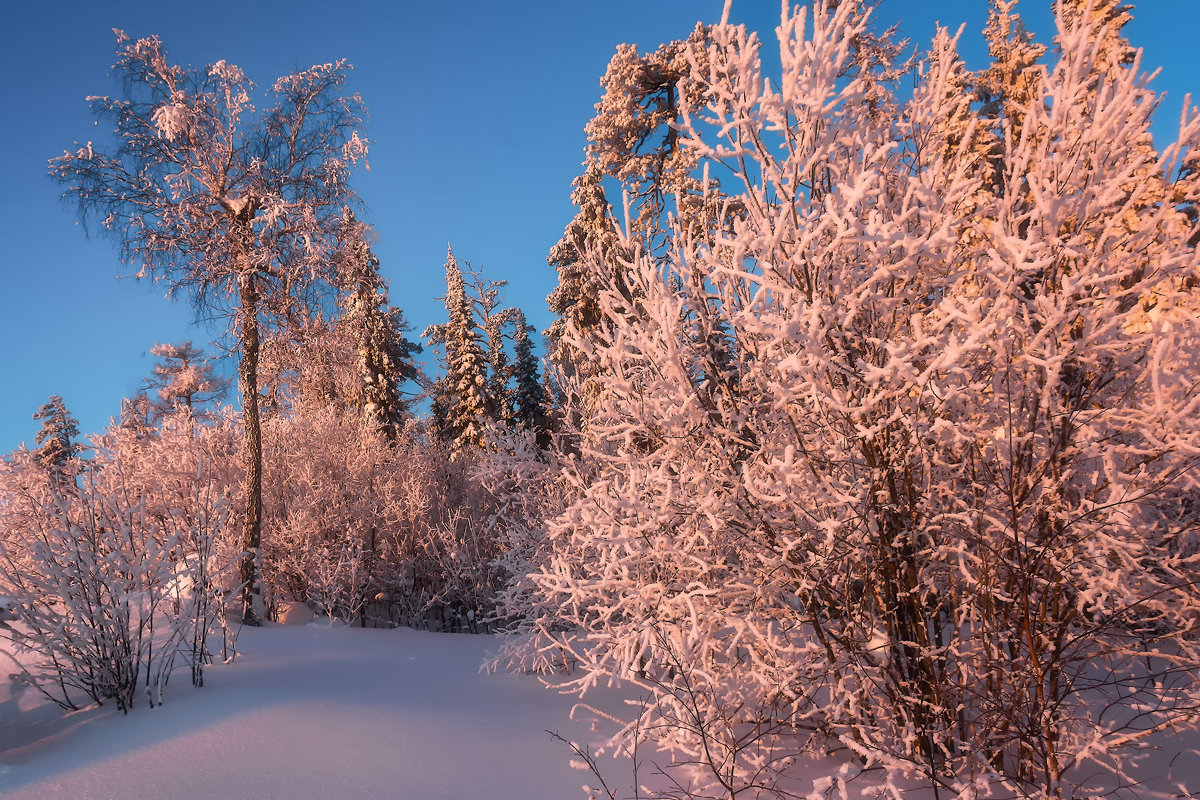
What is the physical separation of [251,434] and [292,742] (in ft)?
26.2

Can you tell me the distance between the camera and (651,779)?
463cm

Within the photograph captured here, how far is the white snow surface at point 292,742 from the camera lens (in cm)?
386

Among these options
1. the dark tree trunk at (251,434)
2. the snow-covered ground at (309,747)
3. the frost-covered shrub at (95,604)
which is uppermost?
the dark tree trunk at (251,434)

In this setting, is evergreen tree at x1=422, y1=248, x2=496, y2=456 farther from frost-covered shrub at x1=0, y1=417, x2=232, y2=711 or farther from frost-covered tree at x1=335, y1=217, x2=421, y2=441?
frost-covered shrub at x1=0, y1=417, x2=232, y2=711

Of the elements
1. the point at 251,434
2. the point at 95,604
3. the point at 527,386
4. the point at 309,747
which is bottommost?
the point at 309,747

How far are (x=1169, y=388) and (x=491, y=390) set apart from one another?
25.3m

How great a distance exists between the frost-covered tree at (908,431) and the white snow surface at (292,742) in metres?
1.23

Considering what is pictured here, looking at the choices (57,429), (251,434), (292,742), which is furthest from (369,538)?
(57,429)

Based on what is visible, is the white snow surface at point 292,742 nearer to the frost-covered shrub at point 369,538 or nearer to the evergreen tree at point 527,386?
the frost-covered shrub at point 369,538

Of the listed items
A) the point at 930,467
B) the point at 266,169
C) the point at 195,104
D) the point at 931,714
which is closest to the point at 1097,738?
the point at 931,714

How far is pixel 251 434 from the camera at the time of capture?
11.2 metres

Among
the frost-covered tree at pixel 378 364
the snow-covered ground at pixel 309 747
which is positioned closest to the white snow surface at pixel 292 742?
the snow-covered ground at pixel 309 747

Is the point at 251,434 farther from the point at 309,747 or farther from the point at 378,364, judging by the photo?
the point at 378,364

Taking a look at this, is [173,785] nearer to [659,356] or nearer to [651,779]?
[651,779]
